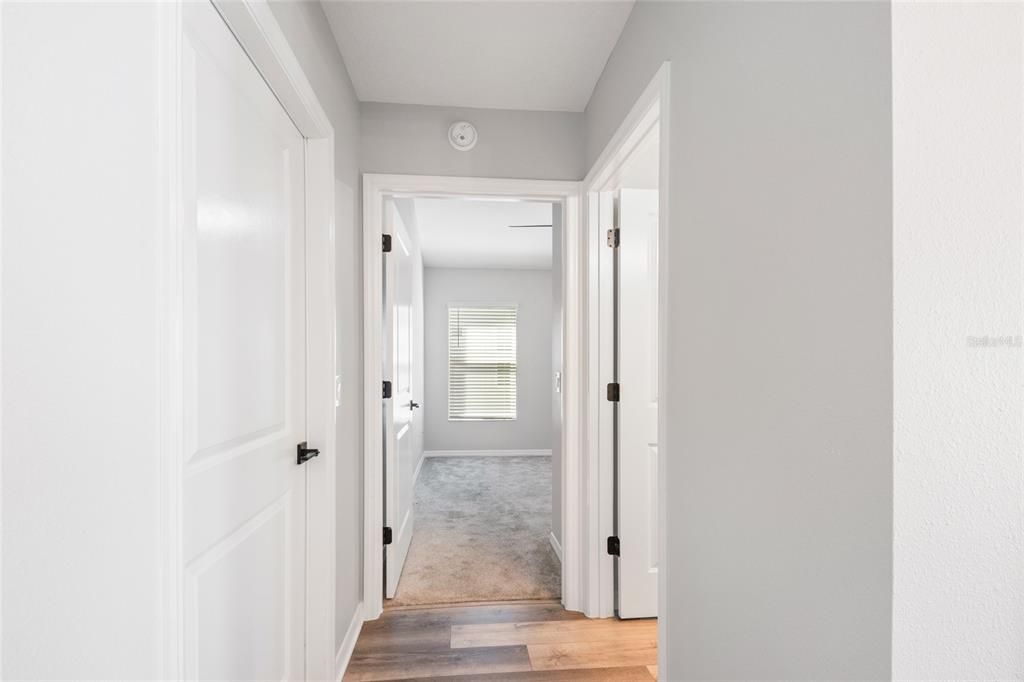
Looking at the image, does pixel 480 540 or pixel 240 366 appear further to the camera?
pixel 480 540

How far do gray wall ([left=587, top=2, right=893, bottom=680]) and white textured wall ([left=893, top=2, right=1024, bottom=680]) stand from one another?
2 cm

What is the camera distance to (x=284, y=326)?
5.24 feet

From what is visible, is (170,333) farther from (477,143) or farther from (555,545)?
(555,545)

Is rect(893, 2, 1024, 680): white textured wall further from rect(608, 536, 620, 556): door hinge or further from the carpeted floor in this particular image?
the carpeted floor

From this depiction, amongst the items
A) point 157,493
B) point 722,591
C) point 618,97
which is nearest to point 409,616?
point 722,591

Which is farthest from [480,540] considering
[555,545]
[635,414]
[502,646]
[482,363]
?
[482,363]

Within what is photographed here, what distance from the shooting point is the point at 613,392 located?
2363 mm

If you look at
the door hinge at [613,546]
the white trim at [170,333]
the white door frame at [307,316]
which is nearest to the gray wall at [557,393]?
the door hinge at [613,546]

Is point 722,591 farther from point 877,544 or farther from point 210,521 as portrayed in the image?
point 210,521

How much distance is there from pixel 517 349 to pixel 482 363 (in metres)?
0.48

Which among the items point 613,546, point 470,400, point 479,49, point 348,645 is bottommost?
point 348,645

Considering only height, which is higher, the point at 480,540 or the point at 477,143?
the point at 477,143

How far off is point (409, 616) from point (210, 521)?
1.61 metres

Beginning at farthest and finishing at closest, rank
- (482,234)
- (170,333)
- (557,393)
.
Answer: (482,234) → (557,393) → (170,333)
